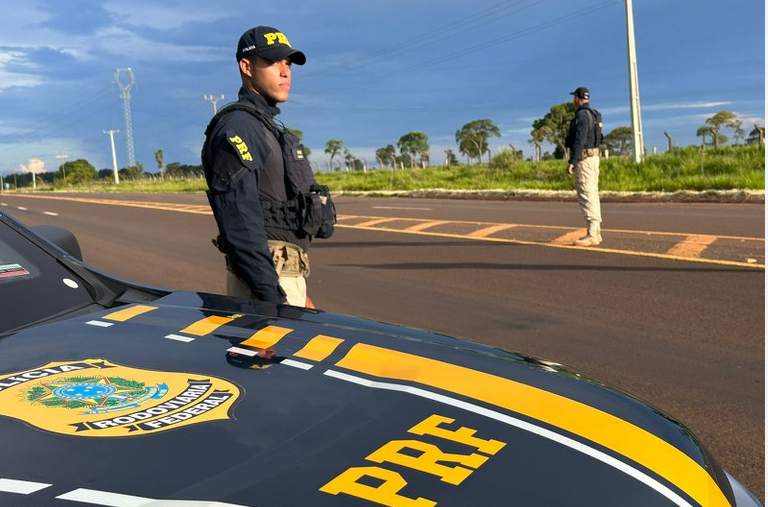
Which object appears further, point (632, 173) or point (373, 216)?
point (632, 173)

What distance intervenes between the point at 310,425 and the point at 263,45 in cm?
186

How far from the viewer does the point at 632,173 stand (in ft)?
67.8

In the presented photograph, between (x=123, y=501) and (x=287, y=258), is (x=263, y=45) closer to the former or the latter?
(x=287, y=258)

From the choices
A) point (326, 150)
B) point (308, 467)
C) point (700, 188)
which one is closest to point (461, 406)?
point (308, 467)

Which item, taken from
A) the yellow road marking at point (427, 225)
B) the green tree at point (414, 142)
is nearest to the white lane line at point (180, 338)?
the yellow road marking at point (427, 225)

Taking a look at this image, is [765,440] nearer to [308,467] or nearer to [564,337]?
[564,337]

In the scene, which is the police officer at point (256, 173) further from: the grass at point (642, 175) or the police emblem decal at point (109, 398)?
the grass at point (642, 175)

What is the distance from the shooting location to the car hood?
1.12 metres

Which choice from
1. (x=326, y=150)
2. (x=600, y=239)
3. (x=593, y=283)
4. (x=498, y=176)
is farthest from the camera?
(x=326, y=150)

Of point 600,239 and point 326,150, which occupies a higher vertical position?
point 326,150

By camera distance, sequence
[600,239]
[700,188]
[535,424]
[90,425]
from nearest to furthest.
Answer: [90,425], [535,424], [600,239], [700,188]

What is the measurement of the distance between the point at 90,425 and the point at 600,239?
8.39m

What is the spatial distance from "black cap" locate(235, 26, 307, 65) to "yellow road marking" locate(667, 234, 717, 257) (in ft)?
20.4

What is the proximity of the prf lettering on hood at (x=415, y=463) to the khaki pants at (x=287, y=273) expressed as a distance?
167cm
